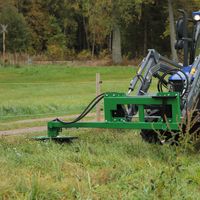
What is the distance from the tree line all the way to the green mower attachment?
4285 centimetres

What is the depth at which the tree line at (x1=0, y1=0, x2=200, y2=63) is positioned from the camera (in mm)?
53438

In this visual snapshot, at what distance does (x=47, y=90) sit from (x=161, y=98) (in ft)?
65.6

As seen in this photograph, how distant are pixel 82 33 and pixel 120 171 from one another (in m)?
73.9

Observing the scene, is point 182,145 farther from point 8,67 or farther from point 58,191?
point 8,67

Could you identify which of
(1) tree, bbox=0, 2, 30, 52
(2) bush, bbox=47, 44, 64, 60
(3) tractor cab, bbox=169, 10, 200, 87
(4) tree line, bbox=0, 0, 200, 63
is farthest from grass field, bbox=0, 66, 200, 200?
(1) tree, bbox=0, 2, 30, 52

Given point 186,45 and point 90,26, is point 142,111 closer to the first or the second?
point 186,45

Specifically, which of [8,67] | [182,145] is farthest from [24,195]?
[8,67]

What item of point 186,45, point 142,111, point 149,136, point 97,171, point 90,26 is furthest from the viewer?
point 90,26

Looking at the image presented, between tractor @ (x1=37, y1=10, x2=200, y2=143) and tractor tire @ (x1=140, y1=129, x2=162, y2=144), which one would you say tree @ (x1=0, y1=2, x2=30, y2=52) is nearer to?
tractor @ (x1=37, y1=10, x2=200, y2=143)

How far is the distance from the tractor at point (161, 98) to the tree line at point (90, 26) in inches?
1644

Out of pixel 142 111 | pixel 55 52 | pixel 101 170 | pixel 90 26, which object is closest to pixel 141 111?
pixel 142 111

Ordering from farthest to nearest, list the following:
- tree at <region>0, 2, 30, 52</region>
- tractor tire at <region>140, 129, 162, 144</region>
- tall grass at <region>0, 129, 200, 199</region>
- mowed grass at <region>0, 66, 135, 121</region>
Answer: tree at <region>0, 2, 30, 52</region> → mowed grass at <region>0, 66, 135, 121</region> → tractor tire at <region>140, 129, 162, 144</region> → tall grass at <region>0, 129, 200, 199</region>

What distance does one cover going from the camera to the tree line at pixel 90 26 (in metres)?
53.4

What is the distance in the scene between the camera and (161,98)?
865 centimetres
